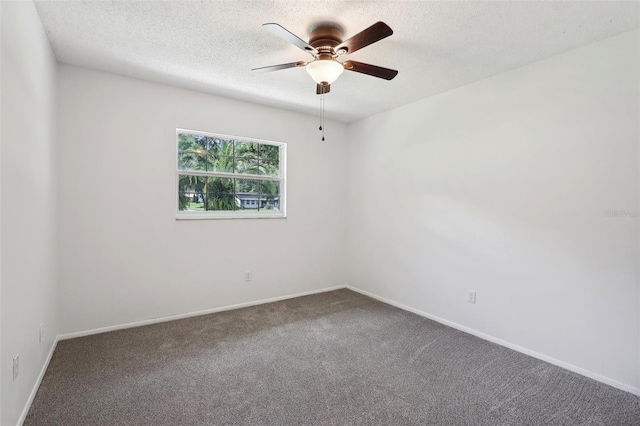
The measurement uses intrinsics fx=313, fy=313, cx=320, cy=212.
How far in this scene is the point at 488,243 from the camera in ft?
9.68

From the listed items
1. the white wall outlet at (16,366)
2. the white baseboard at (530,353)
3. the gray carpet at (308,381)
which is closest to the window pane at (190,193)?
the gray carpet at (308,381)

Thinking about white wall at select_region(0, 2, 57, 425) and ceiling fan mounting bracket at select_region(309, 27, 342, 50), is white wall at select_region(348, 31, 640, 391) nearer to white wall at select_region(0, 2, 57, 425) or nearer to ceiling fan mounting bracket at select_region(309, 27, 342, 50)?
ceiling fan mounting bracket at select_region(309, 27, 342, 50)

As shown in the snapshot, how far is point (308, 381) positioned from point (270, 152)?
278 cm

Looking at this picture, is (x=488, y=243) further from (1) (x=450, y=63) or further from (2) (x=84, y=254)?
(2) (x=84, y=254)

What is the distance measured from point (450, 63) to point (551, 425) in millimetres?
2656

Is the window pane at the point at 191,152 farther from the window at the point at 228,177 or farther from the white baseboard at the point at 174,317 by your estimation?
the white baseboard at the point at 174,317

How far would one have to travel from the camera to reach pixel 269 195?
4.09m

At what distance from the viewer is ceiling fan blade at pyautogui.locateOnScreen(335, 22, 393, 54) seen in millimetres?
1739

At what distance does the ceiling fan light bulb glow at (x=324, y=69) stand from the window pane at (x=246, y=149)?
6.09 feet

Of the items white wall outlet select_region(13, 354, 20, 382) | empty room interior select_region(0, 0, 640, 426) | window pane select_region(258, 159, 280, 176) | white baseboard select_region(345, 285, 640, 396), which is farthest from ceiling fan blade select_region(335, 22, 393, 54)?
white baseboard select_region(345, 285, 640, 396)

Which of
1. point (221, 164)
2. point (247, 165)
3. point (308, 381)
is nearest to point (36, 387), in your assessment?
point (308, 381)

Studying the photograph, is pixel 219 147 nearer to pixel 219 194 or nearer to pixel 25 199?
pixel 219 194

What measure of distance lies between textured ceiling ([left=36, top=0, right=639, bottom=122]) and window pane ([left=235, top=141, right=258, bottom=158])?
0.82 metres

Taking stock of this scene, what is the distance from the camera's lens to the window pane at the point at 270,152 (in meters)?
4.01
